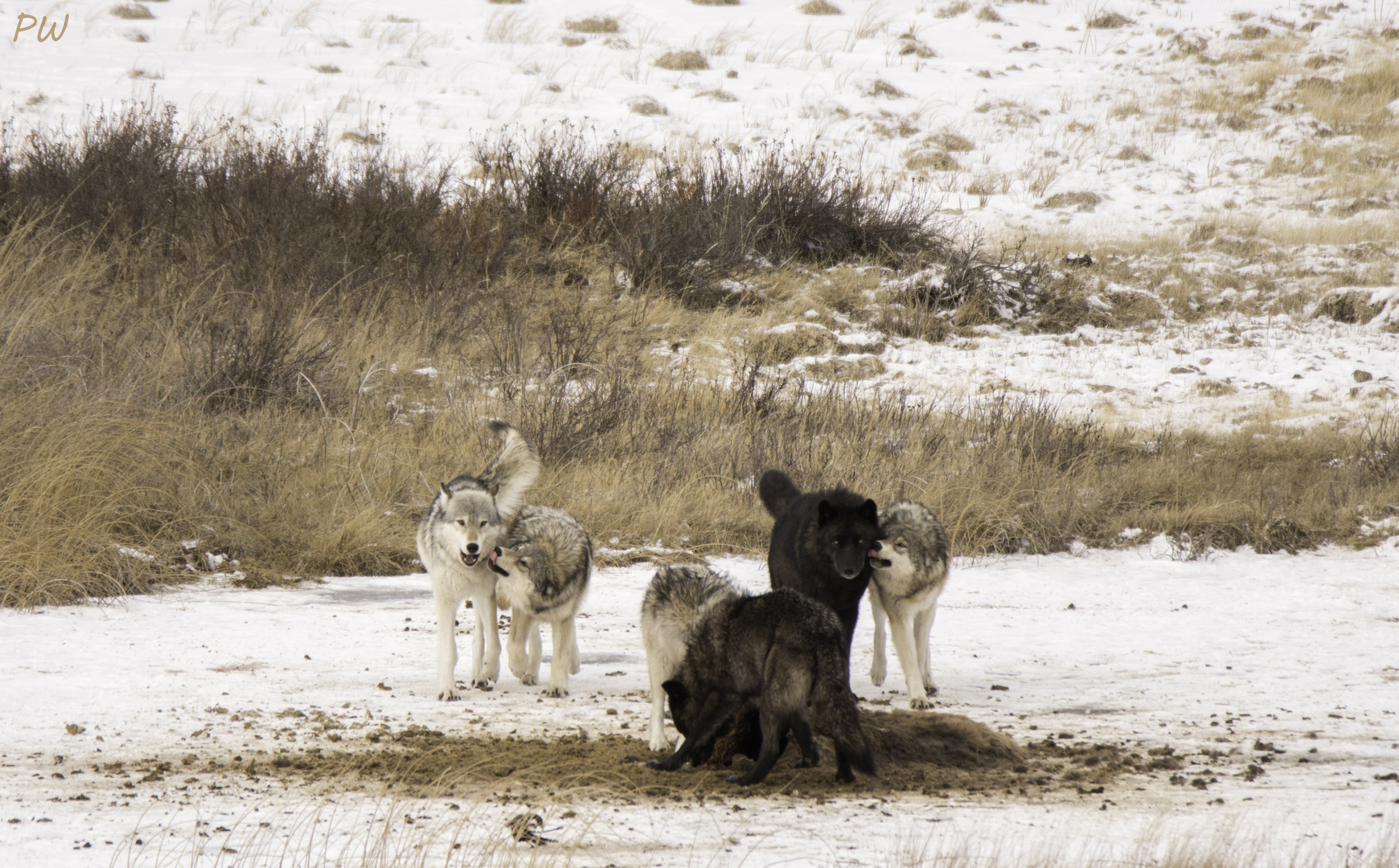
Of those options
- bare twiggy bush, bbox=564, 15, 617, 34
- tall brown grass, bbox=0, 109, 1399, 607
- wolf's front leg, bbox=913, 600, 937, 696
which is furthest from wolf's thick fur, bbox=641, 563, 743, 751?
bare twiggy bush, bbox=564, 15, 617, 34

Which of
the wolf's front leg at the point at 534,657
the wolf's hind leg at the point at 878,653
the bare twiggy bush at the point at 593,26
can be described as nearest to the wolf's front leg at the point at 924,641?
the wolf's hind leg at the point at 878,653

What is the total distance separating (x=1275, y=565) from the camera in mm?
8375

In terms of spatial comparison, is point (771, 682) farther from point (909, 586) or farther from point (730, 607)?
point (909, 586)

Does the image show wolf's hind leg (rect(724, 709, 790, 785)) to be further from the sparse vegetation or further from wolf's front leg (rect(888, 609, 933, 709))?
the sparse vegetation

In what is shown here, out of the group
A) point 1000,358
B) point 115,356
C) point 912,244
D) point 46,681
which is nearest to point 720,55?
point 912,244

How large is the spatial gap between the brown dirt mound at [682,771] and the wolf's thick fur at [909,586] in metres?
0.57

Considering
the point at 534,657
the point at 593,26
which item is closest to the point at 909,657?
the point at 534,657

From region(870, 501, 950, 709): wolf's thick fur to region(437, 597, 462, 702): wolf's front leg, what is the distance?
1941 mm

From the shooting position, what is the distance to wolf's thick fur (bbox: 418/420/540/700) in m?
5.06

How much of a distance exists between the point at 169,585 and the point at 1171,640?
5912 millimetres

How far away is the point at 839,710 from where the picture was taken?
3.86 metres

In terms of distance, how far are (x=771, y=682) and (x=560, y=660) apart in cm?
152

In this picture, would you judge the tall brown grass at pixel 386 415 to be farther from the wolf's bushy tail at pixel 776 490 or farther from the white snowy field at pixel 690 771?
the wolf's bushy tail at pixel 776 490

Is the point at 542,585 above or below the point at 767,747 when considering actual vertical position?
above
